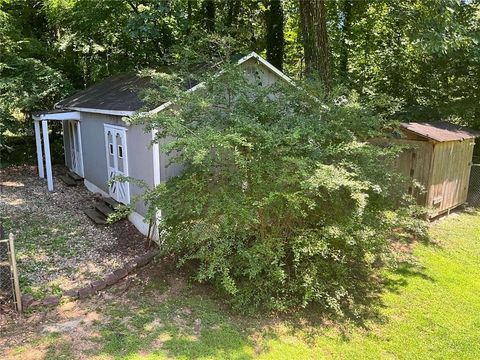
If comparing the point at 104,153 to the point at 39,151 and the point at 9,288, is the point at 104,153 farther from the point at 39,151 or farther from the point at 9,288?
the point at 9,288

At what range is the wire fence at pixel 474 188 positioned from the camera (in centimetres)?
1138

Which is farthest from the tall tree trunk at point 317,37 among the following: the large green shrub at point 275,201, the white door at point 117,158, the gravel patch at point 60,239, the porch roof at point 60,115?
the porch roof at point 60,115

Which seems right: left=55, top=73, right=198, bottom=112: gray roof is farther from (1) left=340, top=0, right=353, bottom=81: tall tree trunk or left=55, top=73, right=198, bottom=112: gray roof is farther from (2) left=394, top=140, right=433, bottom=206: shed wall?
(1) left=340, top=0, right=353, bottom=81: tall tree trunk

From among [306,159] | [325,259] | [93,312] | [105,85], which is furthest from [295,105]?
[105,85]

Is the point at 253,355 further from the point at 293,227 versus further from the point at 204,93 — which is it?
the point at 204,93

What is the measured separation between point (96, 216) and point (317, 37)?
6.98m

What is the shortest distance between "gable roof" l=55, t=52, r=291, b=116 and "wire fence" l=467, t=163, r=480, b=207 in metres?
6.65

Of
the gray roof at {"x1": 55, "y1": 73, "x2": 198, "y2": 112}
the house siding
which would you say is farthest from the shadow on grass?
the gray roof at {"x1": 55, "y1": 73, "x2": 198, "y2": 112}

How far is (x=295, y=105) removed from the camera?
22.5 ft

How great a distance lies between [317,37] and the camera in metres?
9.36

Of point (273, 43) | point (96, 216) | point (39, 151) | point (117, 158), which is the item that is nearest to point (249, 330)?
point (96, 216)

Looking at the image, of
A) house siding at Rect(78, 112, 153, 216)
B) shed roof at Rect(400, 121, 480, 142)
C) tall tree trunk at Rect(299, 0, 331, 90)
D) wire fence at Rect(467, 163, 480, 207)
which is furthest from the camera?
wire fence at Rect(467, 163, 480, 207)

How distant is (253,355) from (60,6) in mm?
15886

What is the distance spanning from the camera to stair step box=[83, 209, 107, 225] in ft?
30.8
